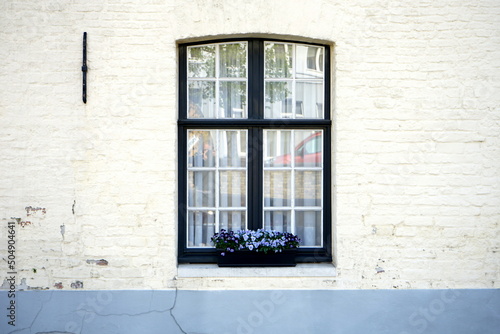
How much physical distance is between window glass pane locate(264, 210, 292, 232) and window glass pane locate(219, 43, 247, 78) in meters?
1.42

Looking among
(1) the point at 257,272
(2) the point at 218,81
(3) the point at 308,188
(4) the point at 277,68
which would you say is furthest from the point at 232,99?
(1) the point at 257,272

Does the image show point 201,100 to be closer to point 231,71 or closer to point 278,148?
point 231,71

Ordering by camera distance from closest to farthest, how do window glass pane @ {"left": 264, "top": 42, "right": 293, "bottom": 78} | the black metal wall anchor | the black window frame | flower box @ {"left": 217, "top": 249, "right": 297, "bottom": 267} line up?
the black metal wall anchor
flower box @ {"left": 217, "top": 249, "right": 297, "bottom": 267}
the black window frame
window glass pane @ {"left": 264, "top": 42, "right": 293, "bottom": 78}

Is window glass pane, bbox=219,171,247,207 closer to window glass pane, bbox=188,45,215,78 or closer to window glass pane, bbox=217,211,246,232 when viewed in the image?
window glass pane, bbox=217,211,246,232

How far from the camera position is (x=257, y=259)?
15.0ft

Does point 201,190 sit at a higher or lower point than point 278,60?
lower

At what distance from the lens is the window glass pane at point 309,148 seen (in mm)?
4836

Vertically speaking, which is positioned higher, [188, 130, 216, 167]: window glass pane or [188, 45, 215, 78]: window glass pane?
[188, 45, 215, 78]: window glass pane

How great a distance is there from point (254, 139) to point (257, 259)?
117 centimetres

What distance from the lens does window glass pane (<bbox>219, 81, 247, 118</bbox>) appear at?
484 cm

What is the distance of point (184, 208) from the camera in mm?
4773

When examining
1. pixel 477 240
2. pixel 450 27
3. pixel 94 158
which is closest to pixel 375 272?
pixel 477 240

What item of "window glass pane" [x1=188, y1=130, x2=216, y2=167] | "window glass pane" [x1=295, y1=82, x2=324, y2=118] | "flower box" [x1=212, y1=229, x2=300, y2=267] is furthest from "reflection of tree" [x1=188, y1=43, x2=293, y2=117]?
"flower box" [x1=212, y1=229, x2=300, y2=267]

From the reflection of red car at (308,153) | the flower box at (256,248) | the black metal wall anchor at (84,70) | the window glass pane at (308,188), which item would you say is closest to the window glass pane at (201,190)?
the flower box at (256,248)
